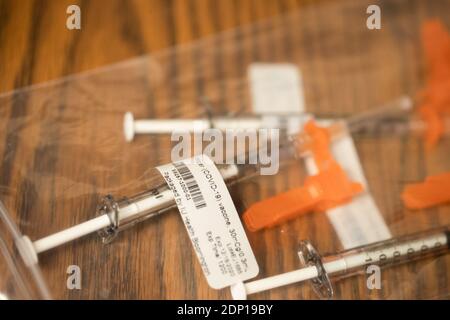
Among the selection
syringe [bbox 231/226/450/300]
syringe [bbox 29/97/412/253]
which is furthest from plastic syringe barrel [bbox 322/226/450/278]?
syringe [bbox 29/97/412/253]

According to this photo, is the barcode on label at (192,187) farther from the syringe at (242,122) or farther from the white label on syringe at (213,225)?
the syringe at (242,122)

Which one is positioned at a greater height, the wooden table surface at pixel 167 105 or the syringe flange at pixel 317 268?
the wooden table surface at pixel 167 105

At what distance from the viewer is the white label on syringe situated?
49 centimetres

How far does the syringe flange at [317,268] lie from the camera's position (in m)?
0.52

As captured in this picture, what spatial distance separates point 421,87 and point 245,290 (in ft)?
1.33

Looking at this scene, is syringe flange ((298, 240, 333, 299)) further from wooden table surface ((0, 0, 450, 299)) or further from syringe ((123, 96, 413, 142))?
syringe ((123, 96, 413, 142))

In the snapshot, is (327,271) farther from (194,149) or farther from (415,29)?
(415,29)

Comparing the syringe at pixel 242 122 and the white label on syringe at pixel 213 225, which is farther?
the syringe at pixel 242 122

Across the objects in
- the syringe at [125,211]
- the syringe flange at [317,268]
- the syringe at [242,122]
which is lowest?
the syringe flange at [317,268]

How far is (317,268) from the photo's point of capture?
20.3 inches

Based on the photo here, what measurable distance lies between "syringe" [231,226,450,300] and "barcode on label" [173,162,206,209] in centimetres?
8

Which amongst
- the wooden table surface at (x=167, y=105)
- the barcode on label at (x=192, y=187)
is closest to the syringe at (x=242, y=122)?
the wooden table surface at (x=167, y=105)

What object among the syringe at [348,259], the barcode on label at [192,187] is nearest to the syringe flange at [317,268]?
the syringe at [348,259]
